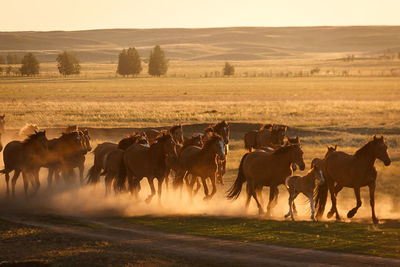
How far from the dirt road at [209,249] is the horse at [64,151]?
6254mm

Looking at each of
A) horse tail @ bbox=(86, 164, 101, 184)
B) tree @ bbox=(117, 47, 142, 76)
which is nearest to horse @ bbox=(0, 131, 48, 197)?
horse tail @ bbox=(86, 164, 101, 184)

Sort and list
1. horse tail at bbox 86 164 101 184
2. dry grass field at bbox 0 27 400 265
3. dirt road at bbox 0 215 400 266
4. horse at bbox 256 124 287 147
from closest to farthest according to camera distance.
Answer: dirt road at bbox 0 215 400 266
dry grass field at bbox 0 27 400 265
horse tail at bbox 86 164 101 184
horse at bbox 256 124 287 147

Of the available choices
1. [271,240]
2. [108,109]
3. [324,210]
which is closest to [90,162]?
[324,210]

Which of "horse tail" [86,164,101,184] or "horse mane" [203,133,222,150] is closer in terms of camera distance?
"horse mane" [203,133,222,150]

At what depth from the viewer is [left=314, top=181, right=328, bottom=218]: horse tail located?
19.1 metres

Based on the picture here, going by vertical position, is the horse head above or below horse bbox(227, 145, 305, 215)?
above

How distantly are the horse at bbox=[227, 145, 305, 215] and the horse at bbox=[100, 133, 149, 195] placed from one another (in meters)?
4.33

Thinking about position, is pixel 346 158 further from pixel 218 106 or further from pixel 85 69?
pixel 85 69

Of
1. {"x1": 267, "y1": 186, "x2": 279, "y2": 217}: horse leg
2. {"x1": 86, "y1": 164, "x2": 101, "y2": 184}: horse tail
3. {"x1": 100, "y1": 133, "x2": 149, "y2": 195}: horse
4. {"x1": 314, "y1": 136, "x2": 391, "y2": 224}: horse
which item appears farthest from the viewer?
{"x1": 86, "y1": 164, "x2": 101, "y2": 184}: horse tail

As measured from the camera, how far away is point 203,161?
21.1 metres

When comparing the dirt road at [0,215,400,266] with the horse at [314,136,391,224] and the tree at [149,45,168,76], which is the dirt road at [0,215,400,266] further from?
the tree at [149,45,168,76]

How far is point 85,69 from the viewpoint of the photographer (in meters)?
178

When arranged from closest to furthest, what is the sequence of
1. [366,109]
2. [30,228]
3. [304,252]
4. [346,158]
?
Result: [304,252] < [30,228] < [346,158] < [366,109]

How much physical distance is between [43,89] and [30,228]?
85.5 meters
